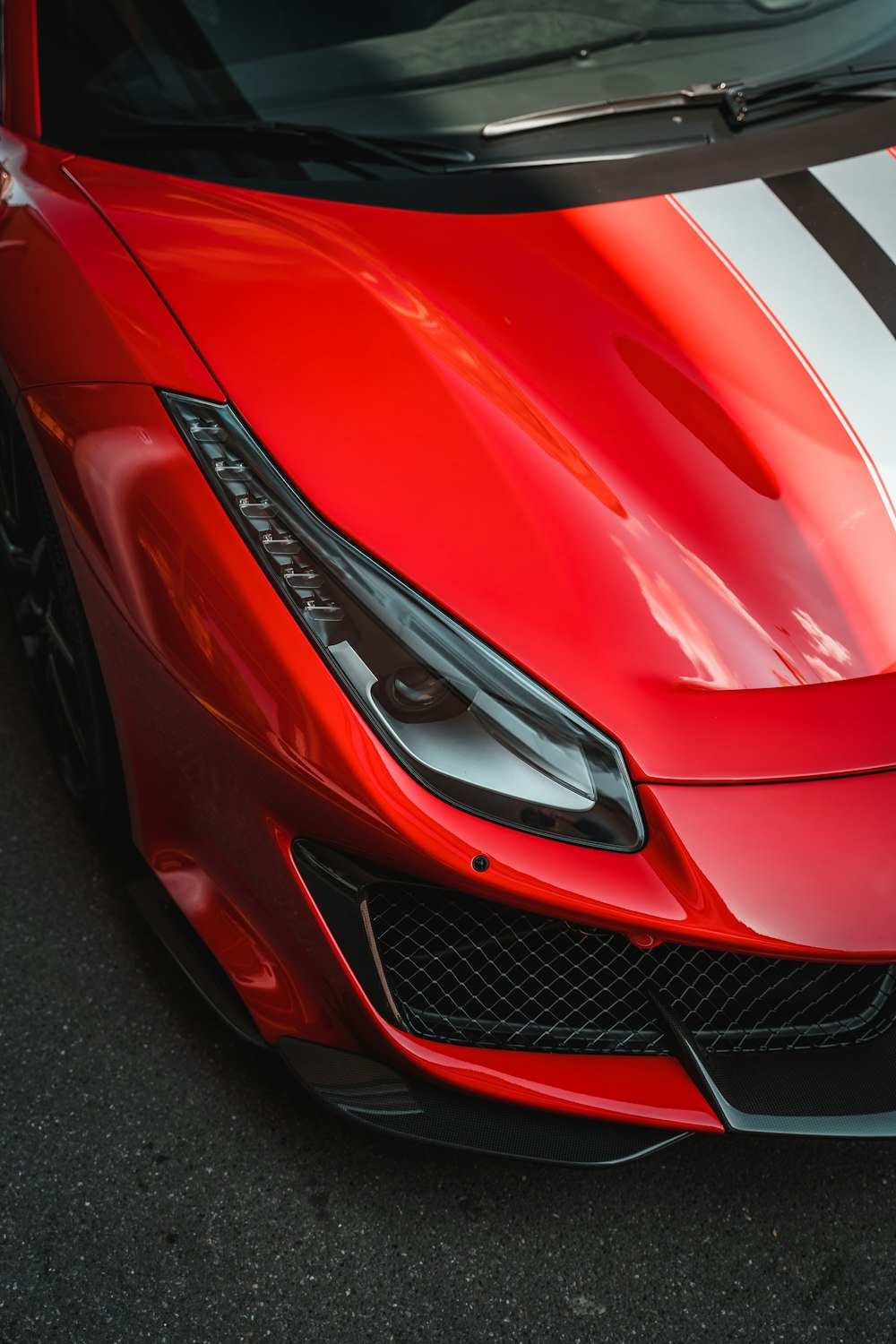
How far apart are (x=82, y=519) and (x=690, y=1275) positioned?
109 centimetres

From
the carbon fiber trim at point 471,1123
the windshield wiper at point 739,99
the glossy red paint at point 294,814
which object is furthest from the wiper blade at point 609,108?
the carbon fiber trim at point 471,1123

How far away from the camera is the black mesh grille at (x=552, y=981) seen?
1.20 m

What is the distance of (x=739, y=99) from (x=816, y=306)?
1.42 ft

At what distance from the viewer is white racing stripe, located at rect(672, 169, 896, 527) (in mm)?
1374

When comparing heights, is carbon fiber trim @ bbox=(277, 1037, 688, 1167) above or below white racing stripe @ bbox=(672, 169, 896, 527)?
below

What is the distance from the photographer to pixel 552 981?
3.96 feet

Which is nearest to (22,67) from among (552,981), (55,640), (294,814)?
(55,640)

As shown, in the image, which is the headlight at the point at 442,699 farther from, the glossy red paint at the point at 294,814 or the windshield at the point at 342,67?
the windshield at the point at 342,67

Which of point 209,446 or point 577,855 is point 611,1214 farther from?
point 209,446

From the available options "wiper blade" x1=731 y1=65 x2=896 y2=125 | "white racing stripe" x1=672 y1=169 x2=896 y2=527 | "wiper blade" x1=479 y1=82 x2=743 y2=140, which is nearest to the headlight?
"white racing stripe" x1=672 y1=169 x2=896 y2=527

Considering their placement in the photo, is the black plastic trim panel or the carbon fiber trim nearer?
the carbon fiber trim

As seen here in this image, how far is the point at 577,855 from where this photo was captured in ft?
3.67

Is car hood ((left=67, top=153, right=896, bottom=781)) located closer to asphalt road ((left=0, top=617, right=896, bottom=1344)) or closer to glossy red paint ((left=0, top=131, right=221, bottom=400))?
glossy red paint ((left=0, top=131, right=221, bottom=400))

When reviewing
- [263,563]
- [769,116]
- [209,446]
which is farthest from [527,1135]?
[769,116]
